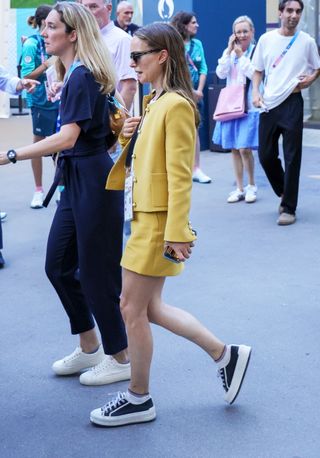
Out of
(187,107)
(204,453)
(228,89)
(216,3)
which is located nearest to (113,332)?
(204,453)

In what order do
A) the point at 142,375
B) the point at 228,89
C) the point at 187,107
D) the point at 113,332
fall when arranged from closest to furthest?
the point at 187,107, the point at 142,375, the point at 113,332, the point at 228,89

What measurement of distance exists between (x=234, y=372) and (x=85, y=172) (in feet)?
3.97

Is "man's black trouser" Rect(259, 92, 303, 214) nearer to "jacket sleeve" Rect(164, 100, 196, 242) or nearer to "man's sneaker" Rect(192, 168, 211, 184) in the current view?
"man's sneaker" Rect(192, 168, 211, 184)

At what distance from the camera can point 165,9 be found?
13.0 m

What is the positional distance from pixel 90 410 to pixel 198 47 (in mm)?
7208

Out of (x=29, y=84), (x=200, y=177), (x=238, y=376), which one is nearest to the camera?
(x=238, y=376)

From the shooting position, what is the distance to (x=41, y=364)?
5074 millimetres

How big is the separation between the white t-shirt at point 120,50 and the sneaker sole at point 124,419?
10.1 feet

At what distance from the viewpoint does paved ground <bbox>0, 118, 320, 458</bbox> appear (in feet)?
13.2

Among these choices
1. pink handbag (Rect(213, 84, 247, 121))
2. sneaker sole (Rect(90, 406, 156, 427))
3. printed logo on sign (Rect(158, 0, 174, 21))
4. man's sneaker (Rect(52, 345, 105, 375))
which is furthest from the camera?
printed logo on sign (Rect(158, 0, 174, 21))

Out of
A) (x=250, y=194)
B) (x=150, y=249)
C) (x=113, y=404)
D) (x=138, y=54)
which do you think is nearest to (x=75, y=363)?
(x=113, y=404)

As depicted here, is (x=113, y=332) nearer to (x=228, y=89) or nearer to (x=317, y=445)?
(x=317, y=445)

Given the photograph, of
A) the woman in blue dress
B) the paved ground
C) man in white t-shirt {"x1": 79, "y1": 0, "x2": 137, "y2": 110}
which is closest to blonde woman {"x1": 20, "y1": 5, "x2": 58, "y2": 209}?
the paved ground

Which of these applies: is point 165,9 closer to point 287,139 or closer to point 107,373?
point 287,139
